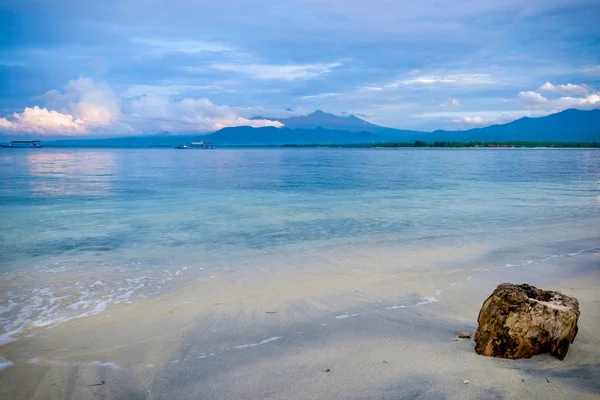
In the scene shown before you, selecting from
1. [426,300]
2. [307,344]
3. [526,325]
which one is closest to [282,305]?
[307,344]

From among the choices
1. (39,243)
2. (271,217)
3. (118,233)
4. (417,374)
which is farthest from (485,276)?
(39,243)

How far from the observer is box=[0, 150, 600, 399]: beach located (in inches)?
202

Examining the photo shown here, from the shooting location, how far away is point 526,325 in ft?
16.9

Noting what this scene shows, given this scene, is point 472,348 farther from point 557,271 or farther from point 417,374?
point 557,271

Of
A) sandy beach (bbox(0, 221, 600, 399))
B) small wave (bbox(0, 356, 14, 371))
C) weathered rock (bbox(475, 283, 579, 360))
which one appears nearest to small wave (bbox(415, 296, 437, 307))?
sandy beach (bbox(0, 221, 600, 399))

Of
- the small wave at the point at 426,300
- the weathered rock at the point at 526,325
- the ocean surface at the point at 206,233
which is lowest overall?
the ocean surface at the point at 206,233

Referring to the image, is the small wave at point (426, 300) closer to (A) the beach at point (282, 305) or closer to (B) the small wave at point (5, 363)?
(A) the beach at point (282, 305)

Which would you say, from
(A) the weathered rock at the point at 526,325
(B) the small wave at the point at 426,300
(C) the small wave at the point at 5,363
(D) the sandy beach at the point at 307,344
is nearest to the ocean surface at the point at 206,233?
(B) the small wave at the point at 426,300

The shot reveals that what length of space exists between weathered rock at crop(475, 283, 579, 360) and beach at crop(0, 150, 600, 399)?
0.18 metres

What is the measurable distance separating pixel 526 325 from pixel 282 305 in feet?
14.1

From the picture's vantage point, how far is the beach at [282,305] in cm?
514

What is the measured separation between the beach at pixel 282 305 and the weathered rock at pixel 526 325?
0.60 feet

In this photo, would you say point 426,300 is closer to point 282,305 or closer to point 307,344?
point 282,305

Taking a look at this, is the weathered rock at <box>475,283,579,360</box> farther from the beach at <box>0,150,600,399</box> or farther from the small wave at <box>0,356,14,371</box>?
the small wave at <box>0,356,14,371</box>
